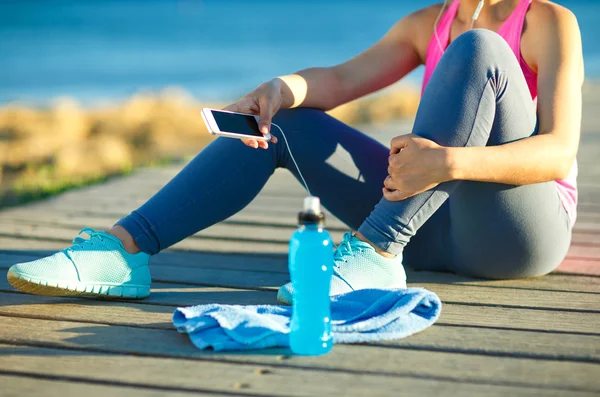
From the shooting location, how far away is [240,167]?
209 cm

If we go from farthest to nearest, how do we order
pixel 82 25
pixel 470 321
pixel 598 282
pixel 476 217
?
pixel 82 25 → pixel 598 282 → pixel 476 217 → pixel 470 321

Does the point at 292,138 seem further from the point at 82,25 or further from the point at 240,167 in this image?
the point at 82,25

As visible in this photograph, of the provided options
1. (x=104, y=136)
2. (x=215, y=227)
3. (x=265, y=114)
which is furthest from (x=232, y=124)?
(x=104, y=136)

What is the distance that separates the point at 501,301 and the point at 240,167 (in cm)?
79

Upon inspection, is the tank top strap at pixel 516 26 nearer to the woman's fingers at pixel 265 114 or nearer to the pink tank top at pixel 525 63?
the pink tank top at pixel 525 63

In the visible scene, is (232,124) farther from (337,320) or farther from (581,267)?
(581,267)

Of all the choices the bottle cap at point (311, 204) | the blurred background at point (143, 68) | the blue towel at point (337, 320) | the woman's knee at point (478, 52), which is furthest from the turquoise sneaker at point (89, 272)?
the blurred background at point (143, 68)

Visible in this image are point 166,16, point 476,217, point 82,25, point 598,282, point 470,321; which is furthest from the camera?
point 166,16

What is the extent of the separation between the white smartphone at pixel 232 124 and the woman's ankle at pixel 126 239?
42 cm

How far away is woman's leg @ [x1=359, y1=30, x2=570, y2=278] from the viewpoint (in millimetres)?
1818

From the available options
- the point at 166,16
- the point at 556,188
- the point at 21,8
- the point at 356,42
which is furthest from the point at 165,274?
the point at 21,8

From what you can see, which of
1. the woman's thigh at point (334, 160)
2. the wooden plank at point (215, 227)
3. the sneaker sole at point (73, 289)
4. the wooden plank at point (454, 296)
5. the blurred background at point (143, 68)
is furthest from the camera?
the blurred background at point (143, 68)

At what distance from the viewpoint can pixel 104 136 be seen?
7.02 m

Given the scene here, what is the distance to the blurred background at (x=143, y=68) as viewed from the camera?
598 centimetres
